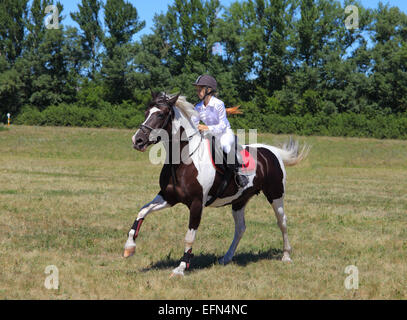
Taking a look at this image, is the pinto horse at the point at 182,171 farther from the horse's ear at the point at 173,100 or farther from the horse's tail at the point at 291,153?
the horse's tail at the point at 291,153

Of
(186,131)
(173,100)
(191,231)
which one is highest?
(173,100)

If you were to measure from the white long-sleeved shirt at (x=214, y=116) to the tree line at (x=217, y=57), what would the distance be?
4878 centimetres

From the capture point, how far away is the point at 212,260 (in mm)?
8703

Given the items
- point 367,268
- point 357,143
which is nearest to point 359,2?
point 357,143

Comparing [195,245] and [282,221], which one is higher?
[282,221]

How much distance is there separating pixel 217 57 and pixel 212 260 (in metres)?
56.9

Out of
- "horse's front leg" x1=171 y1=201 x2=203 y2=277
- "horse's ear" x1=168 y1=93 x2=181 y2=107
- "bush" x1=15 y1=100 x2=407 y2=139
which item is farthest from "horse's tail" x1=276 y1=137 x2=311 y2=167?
"bush" x1=15 y1=100 x2=407 y2=139

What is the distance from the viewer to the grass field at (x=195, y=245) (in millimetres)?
6832

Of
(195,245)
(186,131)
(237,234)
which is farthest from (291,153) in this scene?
(186,131)

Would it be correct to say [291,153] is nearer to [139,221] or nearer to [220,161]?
[220,161]

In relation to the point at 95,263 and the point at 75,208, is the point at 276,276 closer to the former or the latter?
the point at 95,263

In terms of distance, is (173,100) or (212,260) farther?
(212,260)

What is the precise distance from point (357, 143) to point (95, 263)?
35.6 m

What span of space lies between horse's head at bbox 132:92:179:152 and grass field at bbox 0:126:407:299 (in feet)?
6.98
